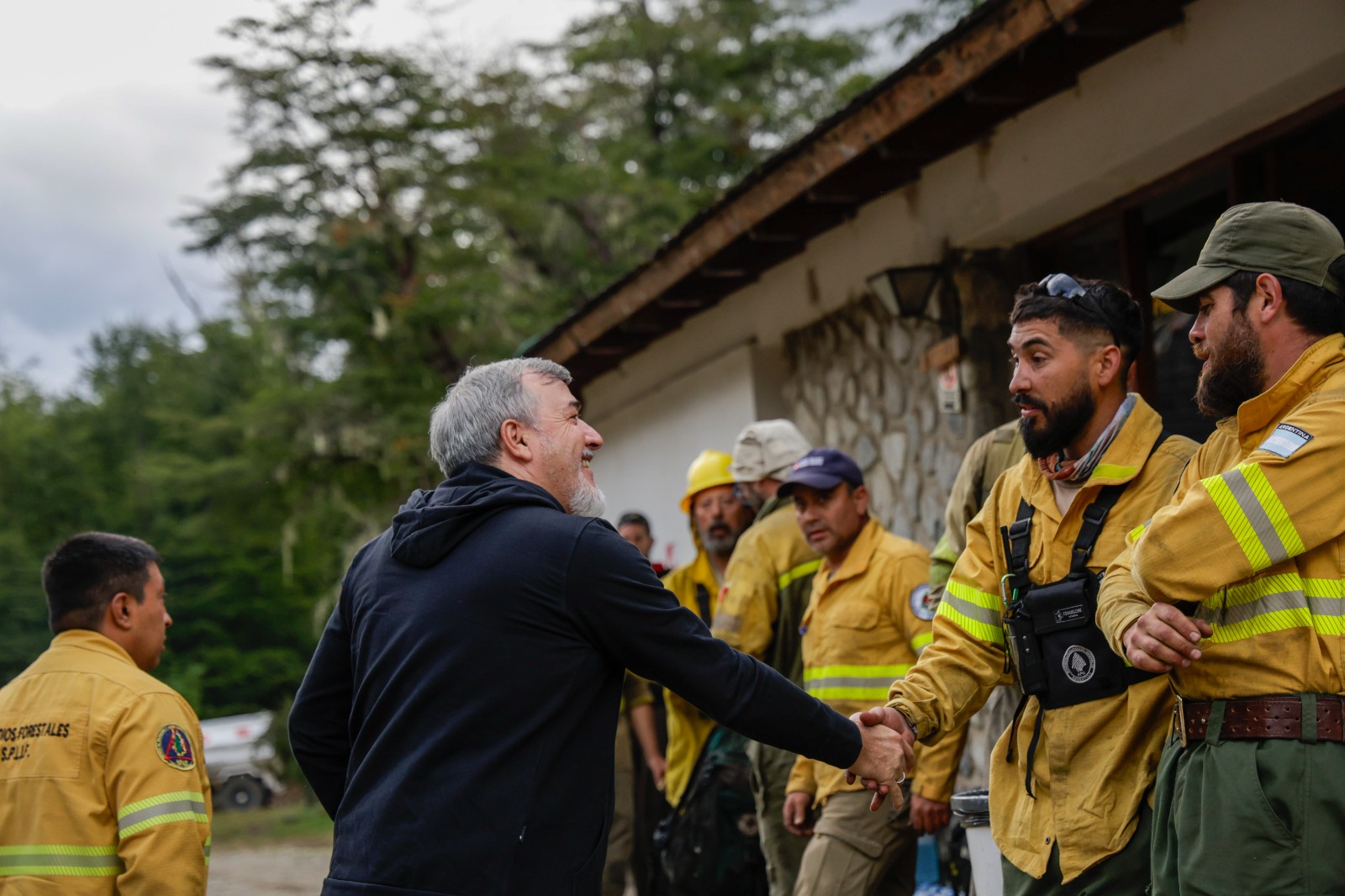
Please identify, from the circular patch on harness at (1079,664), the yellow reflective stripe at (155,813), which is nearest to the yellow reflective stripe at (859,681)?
the circular patch on harness at (1079,664)

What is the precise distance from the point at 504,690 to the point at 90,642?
2076 mm

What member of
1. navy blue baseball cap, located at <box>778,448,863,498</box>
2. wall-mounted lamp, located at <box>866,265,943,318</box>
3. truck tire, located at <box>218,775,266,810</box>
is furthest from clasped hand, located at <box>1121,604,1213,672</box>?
truck tire, located at <box>218,775,266,810</box>

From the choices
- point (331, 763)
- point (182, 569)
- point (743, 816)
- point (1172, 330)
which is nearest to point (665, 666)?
point (331, 763)

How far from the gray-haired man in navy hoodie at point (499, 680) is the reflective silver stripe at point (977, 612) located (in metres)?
0.62

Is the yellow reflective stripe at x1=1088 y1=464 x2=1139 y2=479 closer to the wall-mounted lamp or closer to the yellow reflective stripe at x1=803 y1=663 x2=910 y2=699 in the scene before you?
the yellow reflective stripe at x1=803 y1=663 x2=910 y2=699

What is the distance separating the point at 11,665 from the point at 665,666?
31451mm

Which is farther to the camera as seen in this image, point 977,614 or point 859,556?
point 859,556

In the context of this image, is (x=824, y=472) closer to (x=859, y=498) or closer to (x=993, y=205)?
(x=859, y=498)

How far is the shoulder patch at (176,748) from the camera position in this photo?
404 cm

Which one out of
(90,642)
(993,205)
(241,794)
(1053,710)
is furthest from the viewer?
(241,794)

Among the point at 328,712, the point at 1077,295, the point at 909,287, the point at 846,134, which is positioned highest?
the point at 846,134

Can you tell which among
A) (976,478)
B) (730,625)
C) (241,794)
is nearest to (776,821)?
(730,625)

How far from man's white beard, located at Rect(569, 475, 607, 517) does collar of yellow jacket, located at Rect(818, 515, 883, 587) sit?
6.13ft

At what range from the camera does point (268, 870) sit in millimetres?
16328
